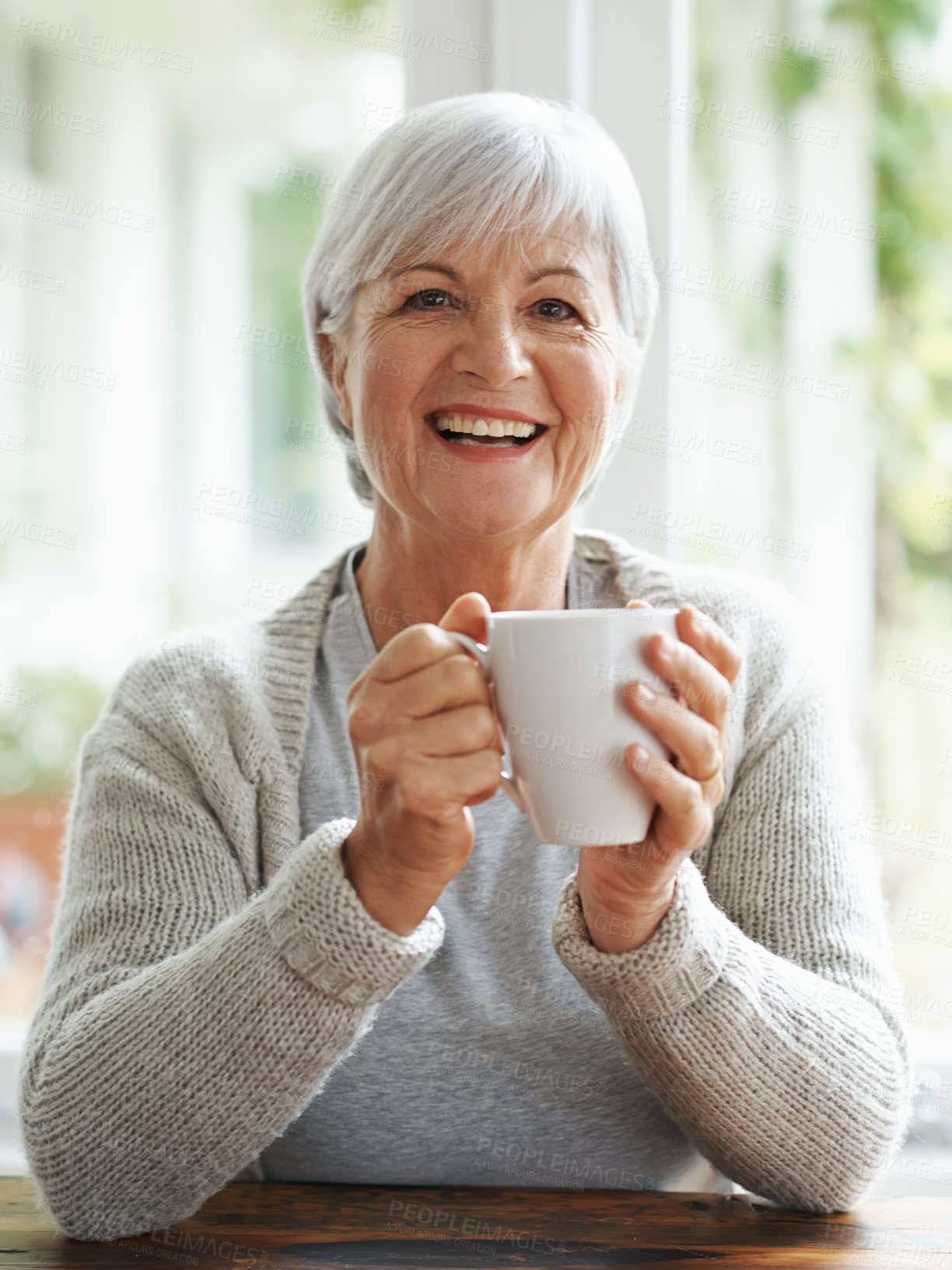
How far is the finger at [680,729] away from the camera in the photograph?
0.75 m

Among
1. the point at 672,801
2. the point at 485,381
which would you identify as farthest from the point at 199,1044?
the point at 485,381

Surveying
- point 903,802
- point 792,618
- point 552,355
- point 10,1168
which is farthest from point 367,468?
point 10,1168

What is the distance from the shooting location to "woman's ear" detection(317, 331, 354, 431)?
52.4 inches

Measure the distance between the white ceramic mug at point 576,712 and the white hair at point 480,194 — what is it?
1.73 feet

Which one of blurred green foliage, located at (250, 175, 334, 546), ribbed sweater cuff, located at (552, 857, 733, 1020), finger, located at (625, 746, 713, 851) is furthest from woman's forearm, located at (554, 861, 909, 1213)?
blurred green foliage, located at (250, 175, 334, 546)

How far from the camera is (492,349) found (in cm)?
115

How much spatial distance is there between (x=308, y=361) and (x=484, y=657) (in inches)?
43.0

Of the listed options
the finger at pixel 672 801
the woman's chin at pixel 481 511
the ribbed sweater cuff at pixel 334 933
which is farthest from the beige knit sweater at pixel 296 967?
the woman's chin at pixel 481 511

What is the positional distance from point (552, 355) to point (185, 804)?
22.2 inches

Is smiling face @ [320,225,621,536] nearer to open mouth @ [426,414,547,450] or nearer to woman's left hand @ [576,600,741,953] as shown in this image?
open mouth @ [426,414,547,450]

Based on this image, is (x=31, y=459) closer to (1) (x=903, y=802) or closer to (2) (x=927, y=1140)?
(1) (x=903, y=802)

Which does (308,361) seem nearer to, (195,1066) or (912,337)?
(912,337)

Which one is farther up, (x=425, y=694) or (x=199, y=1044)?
(x=425, y=694)

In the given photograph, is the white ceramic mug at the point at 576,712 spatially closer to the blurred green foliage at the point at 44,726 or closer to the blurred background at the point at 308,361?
the blurred background at the point at 308,361
